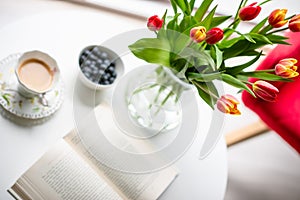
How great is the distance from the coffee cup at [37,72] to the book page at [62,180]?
0.46ft

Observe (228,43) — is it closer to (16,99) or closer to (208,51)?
(208,51)

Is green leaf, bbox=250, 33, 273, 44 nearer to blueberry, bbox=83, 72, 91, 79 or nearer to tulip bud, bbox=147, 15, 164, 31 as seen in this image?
tulip bud, bbox=147, 15, 164, 31

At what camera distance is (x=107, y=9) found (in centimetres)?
144

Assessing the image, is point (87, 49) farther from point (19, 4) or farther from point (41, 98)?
point (19, 4)

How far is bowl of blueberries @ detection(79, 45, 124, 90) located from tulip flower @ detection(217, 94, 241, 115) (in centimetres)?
35

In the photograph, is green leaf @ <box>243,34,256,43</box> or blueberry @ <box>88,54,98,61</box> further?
blueberry @ <box>88,54,98,61</box>

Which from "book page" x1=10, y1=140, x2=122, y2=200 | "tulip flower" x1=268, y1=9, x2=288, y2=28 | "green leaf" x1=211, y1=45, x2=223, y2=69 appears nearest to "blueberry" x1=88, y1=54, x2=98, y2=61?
A: "book page" x1=10, y1=140, x2=122, y2=200

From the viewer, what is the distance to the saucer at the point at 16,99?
88cm

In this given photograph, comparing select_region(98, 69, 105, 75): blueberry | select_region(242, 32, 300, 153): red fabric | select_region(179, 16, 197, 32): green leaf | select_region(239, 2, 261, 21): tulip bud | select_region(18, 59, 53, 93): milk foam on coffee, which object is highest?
select_region(18, 59, 53, 93): milk foam on coffee

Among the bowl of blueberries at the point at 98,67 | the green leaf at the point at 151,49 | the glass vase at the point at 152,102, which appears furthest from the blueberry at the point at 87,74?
the green leaf at the point at 151,49

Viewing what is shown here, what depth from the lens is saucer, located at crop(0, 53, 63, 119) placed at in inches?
34.5

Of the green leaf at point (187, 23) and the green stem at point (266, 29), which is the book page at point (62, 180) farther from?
the green stem at point (266, 29)

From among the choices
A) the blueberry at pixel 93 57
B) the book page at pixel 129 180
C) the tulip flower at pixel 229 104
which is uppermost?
the blueberry at pixel 93 57

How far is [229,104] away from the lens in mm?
627
